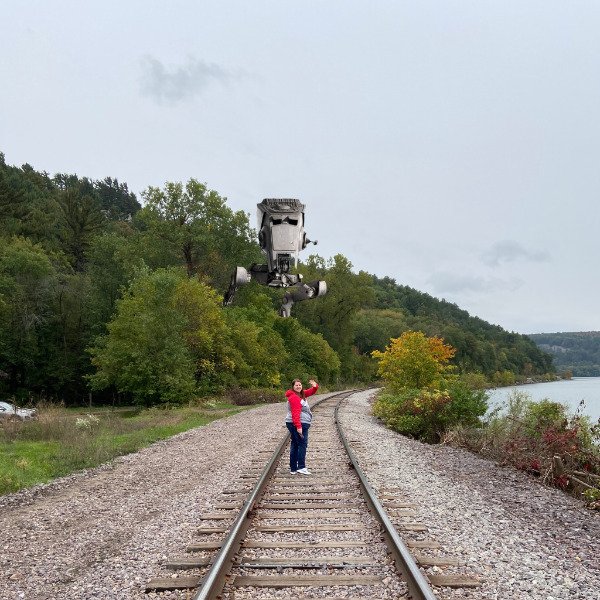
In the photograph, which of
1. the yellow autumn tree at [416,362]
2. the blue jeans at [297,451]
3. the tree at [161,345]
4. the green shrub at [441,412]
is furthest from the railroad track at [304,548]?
the tree at [161,345]

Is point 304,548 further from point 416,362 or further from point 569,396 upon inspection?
point 569,396

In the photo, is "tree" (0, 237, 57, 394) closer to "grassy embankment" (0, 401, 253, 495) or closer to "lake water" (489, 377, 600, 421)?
"grassy embankment" (0, 401, 253, 495)

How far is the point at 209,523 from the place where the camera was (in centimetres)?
694

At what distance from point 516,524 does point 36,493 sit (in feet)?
24.8

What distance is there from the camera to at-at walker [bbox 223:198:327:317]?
5730 millimetres

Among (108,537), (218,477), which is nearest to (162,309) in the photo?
(218,477)

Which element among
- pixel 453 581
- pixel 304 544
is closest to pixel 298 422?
pixel 304 544

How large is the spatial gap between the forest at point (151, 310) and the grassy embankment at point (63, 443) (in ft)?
32.3

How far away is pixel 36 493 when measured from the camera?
30.9 ft

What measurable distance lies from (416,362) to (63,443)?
19125mm

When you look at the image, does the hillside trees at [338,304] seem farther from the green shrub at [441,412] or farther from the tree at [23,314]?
the green shrub at [441,412]

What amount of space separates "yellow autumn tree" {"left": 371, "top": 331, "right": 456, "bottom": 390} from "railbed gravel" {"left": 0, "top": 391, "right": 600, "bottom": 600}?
52.9 feet

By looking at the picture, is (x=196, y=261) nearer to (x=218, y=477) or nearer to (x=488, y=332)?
(x=218, y=477)

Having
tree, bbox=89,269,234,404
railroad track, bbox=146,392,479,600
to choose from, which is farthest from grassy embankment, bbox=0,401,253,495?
tree, bbox=89,269,234,404
